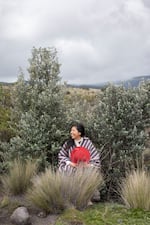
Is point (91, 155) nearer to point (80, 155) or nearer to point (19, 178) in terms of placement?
point (80, 155)

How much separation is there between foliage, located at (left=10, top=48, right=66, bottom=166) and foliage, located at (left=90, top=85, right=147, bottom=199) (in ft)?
2.90

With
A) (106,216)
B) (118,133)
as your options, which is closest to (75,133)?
(118,133)

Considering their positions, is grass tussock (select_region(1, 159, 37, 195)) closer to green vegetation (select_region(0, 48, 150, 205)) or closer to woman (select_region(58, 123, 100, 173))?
green vegetation (select_region(0, 48, 150, 205))

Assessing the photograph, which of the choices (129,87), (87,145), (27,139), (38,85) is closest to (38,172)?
(27,139)

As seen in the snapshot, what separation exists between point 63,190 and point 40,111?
2.83m

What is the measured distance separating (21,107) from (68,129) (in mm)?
1268

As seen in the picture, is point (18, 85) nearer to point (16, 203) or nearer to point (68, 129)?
point (68, 129)

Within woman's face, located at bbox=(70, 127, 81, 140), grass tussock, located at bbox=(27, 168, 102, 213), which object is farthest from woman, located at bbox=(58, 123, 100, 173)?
grass tussock, located at bbox=(27, 168, 102, 213)

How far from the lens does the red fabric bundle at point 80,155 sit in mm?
7927

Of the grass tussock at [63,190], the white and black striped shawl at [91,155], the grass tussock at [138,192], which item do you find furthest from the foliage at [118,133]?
the grass tussock at [138,192]

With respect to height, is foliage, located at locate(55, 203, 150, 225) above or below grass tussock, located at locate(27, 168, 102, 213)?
below

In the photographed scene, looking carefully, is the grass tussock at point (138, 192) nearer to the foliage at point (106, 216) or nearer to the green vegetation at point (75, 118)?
the foliage at point (106, 216)

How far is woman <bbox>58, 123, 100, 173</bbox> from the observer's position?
311 inches

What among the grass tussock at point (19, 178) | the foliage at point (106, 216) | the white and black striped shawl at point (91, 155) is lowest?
the foliage at point (106, 216)
